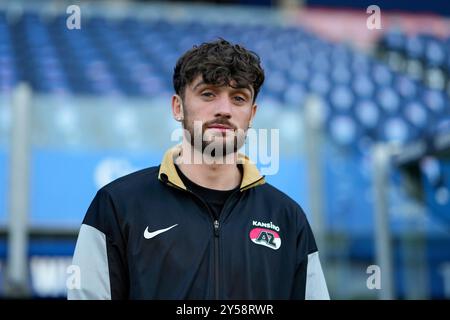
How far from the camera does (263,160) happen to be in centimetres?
242

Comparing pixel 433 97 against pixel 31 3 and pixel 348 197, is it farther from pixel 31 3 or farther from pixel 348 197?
pixel 31 3

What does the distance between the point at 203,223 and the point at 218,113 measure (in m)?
0.22

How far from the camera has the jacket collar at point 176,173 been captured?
1.55 meters

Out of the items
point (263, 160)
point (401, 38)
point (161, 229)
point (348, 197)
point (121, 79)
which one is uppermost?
point (401, 38)

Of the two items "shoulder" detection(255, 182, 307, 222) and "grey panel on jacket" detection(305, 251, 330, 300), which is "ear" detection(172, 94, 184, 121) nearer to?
"shoulder" detection(255, 182, 307, 222)

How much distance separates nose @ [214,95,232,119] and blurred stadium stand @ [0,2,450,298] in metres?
2.70

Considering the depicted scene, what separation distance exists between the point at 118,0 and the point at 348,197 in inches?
292

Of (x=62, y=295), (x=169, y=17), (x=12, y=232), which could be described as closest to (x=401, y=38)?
(x=169, y=17)

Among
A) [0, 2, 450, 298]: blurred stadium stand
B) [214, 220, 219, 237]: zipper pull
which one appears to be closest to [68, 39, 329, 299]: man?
[214, 220, 219, 237]: zipper pull

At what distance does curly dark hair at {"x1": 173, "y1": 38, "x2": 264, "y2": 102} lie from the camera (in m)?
1.49

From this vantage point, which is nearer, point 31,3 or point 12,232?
point 12,232

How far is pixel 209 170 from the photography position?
1553mm

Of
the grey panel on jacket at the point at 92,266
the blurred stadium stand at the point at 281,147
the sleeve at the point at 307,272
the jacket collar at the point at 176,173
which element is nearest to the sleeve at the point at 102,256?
the grey panel on jacket at the point at 92,266

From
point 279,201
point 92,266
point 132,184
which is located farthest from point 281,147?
point 92,266
